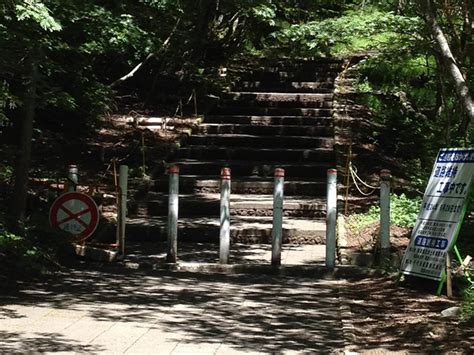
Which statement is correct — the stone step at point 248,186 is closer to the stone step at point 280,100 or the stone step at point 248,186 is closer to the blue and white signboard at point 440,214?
the stone step at point 280,100

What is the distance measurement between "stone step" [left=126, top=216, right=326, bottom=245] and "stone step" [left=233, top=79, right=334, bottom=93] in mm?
7978

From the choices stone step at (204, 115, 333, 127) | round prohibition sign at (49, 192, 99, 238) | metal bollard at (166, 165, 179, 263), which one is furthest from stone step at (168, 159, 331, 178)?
round prohibition sign at (49, 192, 99, 238)

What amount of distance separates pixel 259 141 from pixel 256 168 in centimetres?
150

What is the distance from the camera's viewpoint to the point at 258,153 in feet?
Result: 48.7

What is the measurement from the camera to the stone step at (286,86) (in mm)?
18797

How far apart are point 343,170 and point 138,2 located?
213 inches

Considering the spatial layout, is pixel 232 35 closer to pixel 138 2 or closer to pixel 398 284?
pixel 138 2

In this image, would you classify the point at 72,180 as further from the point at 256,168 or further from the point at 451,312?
the point at 451,312

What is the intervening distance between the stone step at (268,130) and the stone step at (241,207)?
3.45 meters

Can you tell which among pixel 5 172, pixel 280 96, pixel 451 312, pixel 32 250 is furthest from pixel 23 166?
pixel 280 96

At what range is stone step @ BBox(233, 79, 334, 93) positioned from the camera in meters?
18.8

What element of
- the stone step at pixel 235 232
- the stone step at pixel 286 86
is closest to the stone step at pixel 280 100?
the stone step at pixel 286 86

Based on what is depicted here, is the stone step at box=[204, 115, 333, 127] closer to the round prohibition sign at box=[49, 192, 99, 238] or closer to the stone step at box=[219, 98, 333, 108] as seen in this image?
the stone step at box=[219, 98, 333, 108]

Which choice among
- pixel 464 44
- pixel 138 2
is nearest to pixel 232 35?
→ pixel 138 2
